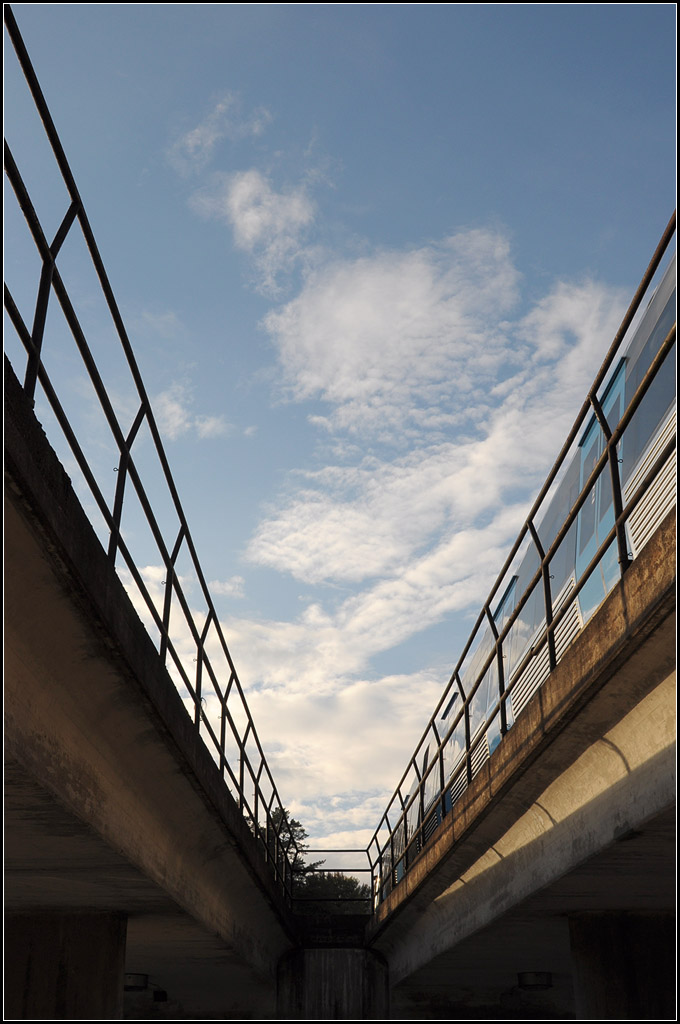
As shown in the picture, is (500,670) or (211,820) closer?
(500,670)

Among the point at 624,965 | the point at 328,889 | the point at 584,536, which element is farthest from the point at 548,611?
the point at 328,889

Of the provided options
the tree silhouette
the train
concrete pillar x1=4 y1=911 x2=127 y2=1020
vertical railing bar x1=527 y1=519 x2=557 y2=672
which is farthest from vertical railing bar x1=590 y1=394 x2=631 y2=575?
the tree silhouette

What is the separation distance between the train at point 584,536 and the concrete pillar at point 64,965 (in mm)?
4795

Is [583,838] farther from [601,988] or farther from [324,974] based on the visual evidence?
[324,974]

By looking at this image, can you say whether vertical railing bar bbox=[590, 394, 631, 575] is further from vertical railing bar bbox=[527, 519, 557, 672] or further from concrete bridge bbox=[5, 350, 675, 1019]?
vertical railing bar bbox=[527, 519, 557, 672]

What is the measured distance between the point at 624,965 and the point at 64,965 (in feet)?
21.5

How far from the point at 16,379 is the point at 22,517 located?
0.71m

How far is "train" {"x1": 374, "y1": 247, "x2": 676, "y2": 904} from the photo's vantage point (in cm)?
737

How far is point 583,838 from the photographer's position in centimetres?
908

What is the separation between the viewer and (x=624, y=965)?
39.6ft

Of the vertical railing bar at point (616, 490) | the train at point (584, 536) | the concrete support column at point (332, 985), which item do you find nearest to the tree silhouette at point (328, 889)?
the concrete support column at point (332, 985)

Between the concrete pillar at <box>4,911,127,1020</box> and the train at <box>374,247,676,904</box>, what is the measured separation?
4.79 meters

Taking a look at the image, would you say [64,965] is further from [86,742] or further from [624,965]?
[624,965]

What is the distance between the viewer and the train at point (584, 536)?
7371 millimetres
